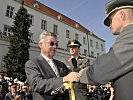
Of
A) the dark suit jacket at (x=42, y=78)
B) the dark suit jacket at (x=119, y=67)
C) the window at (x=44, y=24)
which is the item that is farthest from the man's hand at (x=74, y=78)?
the window at (x=44, y=24)

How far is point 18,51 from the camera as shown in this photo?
21.9m

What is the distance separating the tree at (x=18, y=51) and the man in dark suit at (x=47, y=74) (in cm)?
1825

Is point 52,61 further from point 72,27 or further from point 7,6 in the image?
point 72,27

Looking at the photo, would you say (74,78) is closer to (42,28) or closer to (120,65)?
(120,65)

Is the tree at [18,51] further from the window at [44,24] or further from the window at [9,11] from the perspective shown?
the window at [44,24]

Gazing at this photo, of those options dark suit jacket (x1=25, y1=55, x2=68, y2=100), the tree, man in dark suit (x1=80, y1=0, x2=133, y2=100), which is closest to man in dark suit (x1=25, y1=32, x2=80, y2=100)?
dark suit jacket (x1=25, y1=55, x2=68, y2=100)

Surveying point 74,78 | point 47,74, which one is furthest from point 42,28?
point 74,78

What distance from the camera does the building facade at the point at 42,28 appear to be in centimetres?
2570

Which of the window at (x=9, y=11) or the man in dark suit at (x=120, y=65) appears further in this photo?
the window at (x=9, y=11)

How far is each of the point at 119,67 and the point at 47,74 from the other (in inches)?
45.4

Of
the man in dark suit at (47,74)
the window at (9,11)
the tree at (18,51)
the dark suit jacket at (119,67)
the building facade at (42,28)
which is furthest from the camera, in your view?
the window at (9,11)

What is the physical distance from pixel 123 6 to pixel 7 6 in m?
27.4

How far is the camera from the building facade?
25703 millimetres

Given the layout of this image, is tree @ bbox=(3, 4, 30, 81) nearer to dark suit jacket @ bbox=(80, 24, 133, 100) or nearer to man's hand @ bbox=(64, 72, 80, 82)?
man's hand @ bbox=(64, 72, 80, 82)
